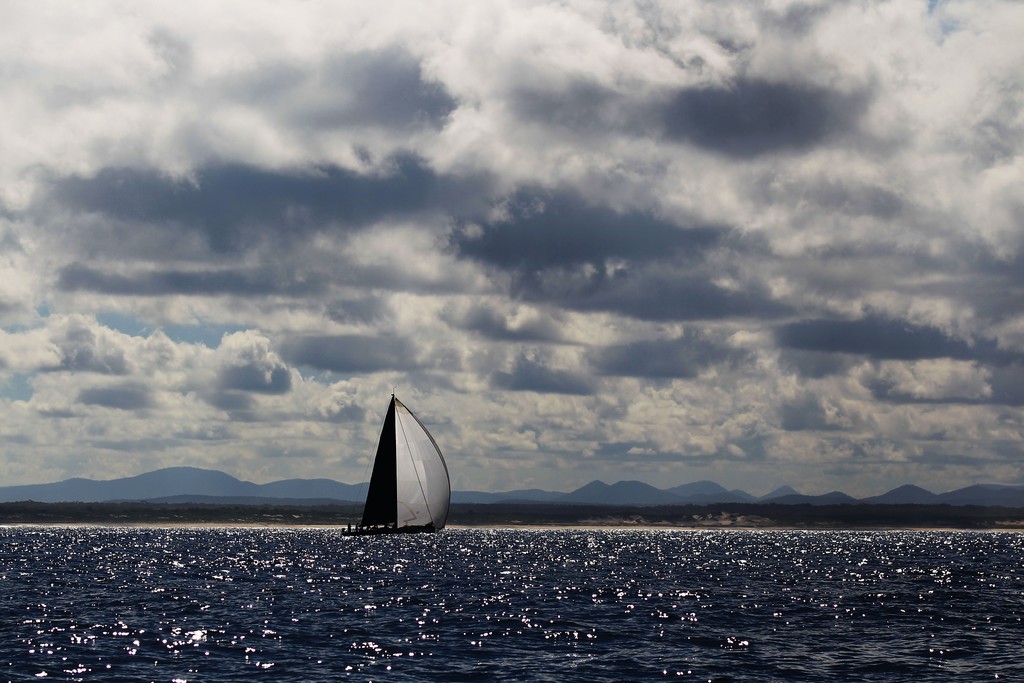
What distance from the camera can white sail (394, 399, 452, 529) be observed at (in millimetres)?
156000

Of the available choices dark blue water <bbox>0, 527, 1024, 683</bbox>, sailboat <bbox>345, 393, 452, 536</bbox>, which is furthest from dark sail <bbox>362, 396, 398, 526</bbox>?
dark blue water <bbox>0, 527, 1024, 683</bbox>

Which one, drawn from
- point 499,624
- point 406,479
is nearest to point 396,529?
point 406,479

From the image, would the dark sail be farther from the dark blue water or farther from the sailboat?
the dark blue water

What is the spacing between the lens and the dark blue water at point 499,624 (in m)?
49.5

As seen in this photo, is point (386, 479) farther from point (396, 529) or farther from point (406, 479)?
point (396, 529)

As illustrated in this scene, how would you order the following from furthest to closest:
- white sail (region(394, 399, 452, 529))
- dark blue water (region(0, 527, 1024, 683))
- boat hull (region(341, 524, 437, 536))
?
boat hull (region(341, 524, 437, 536)) → white sail (region(394, 399, 452, 529)) → dark blue water (region(0, 527, 1024, 683))

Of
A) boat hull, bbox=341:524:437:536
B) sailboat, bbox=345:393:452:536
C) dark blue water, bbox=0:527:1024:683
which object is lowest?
dark blue water, bbox=0:527:1024:683

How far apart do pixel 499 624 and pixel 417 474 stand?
94.5 m

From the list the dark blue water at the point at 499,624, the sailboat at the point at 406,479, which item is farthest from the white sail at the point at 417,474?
the dark blue water at the point at 499,624

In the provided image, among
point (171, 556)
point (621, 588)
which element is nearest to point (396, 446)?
point (171, 556)

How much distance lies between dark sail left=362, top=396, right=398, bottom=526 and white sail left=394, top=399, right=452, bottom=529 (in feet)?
1.88

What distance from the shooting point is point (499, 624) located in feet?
212

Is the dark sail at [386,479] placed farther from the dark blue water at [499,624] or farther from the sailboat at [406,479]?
the dark blue water at [499,624]

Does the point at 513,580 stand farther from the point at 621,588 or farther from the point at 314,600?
the point at 314,600
